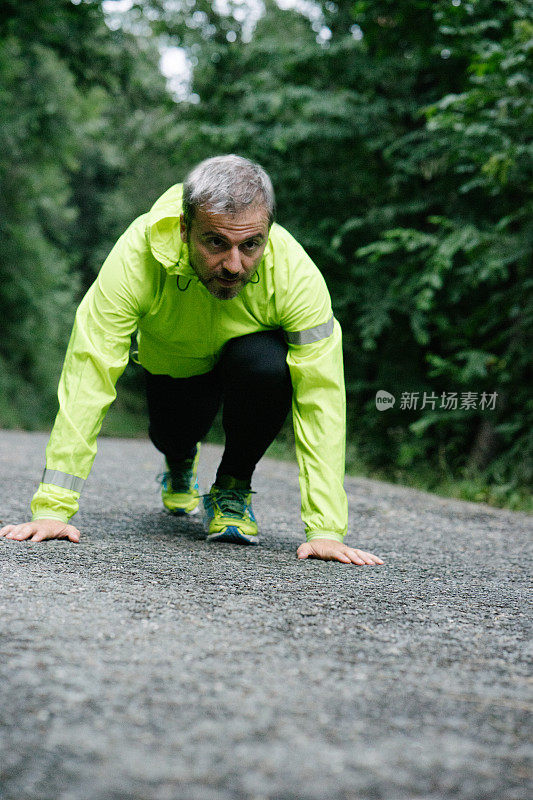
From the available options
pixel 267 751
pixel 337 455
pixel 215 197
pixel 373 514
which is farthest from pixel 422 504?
pixel 267 751

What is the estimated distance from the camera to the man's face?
2.05m

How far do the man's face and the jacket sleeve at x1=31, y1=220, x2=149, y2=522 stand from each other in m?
0.23

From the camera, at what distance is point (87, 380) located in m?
2.20

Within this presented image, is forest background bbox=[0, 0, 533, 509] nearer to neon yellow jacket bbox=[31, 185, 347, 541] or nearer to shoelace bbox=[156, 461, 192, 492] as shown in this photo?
shoelace bbox=[156, 461, 192, 492]

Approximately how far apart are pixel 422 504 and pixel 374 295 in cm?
363

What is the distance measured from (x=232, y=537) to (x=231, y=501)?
138 millimetres

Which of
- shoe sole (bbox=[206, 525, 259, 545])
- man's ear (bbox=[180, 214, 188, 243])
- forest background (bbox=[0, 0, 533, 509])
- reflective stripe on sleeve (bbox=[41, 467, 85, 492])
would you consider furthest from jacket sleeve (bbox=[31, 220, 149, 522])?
forest background (bbox=[0, 0, 533, 509])

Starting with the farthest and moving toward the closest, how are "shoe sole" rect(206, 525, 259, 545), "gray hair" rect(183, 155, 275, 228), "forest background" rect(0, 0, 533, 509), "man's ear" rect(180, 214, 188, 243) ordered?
"forest background" rect(0, 0, 533, 509)
"shoe sole" rect(206, 525, 259, 545)
"man's ear" rect(180, 214, 188, 243)
"gray hair" rect(183, 155, 275, 228)

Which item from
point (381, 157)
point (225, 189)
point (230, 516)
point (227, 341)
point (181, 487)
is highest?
point (381, 157)

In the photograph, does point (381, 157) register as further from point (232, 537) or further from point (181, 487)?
point (232, 537)

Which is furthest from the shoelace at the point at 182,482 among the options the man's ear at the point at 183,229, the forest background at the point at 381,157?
the forest background at the point at 381,157

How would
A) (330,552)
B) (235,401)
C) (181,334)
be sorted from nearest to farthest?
1. (330,552)
2. (181,334)
3. (235,401)

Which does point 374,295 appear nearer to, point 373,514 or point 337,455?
point 373,514

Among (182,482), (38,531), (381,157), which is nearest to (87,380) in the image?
(38,531)
